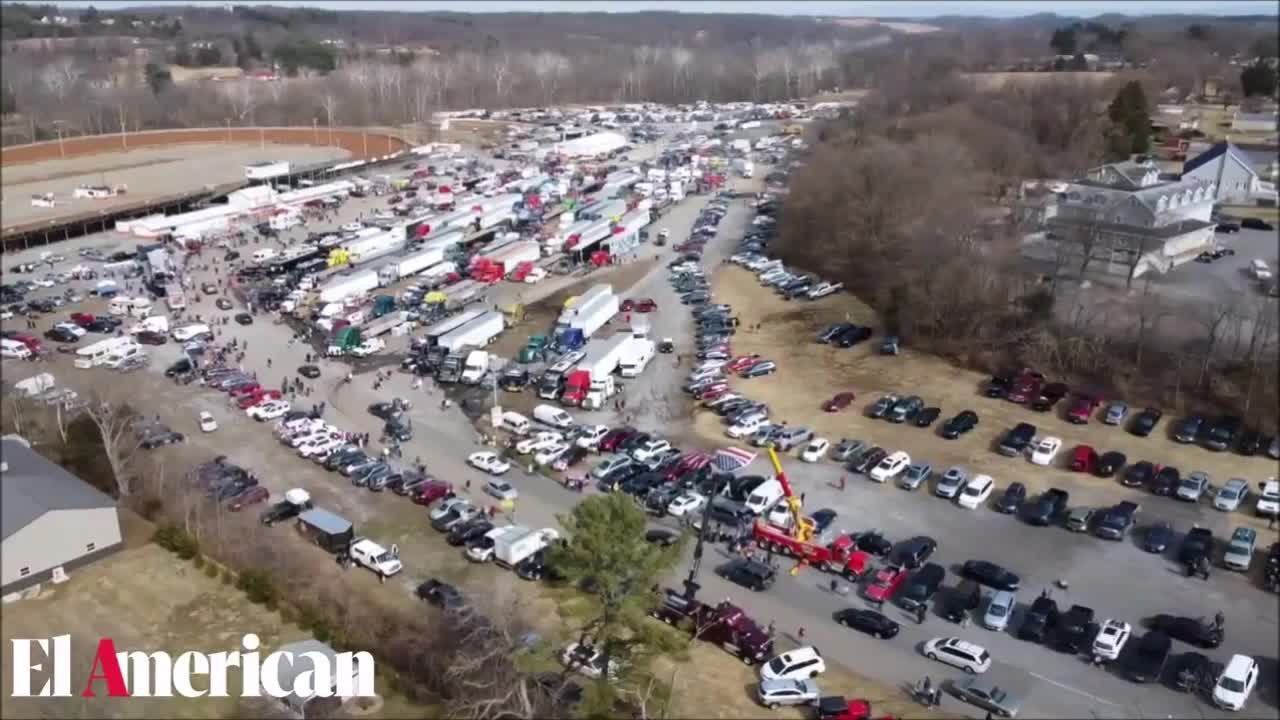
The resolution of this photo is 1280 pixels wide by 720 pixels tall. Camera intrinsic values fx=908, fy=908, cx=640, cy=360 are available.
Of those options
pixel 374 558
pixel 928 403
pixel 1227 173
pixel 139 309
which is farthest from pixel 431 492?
pixel 1227 173

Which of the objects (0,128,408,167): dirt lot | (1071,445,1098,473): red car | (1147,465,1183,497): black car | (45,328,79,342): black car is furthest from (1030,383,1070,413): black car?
(0,128,408,167): dirt lot

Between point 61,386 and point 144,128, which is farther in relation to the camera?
point 144,128

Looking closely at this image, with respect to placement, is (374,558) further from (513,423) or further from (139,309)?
(139,309)

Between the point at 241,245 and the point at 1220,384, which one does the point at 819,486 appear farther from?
the point at 241,245

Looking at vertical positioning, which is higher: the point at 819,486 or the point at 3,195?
the point at 3,195

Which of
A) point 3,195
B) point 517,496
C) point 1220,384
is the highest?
point 3,195

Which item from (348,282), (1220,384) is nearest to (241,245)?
(348,282)

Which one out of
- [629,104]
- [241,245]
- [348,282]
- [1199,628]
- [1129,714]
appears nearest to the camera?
[1129,714]
